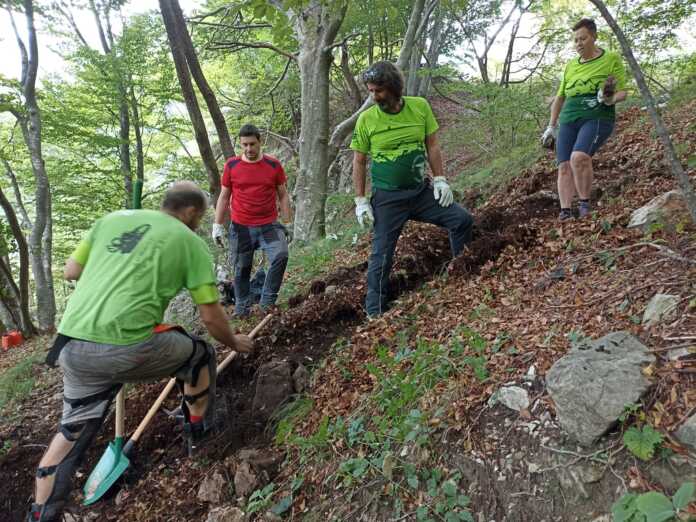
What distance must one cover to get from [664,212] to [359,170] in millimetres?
2272

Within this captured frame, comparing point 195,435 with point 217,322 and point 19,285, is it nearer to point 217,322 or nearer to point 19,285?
point 217,322

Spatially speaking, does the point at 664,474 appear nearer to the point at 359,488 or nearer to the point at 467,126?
the point at 359,488

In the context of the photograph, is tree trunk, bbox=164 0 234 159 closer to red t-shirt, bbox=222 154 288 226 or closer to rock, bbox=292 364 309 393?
red t-shirt, bbox=222 154 288 226

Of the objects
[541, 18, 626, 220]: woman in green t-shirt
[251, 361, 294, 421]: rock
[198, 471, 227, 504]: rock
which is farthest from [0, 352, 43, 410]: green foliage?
[541, 18, 626, 220]: woman in green t-shirt

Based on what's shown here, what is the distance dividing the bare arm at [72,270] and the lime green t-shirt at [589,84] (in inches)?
158

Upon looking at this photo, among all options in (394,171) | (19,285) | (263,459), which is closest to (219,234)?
(394,171)

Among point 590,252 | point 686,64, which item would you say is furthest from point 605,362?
point 686,64

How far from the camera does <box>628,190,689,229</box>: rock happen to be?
9.81ft

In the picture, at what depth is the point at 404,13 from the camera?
37.5 ft

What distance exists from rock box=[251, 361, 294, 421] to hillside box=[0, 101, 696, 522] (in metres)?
0.10

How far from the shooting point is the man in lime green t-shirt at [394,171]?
3.53m

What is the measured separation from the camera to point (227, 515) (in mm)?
2506

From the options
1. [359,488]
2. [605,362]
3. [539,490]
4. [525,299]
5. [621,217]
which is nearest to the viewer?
[539,490]

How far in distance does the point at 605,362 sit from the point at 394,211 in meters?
2.06
